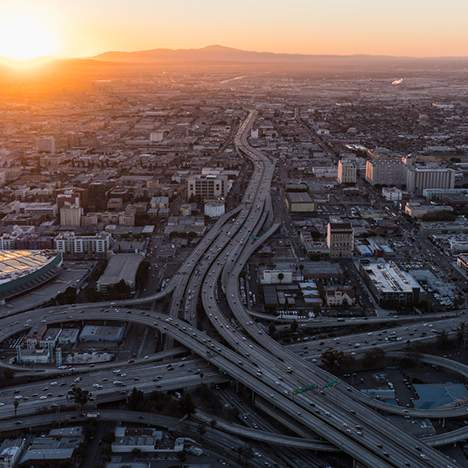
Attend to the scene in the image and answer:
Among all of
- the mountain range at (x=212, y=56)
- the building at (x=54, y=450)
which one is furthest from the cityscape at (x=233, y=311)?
the mountain range at (x=212, y=56)

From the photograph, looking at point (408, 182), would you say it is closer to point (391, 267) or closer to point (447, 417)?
point (391, 267)

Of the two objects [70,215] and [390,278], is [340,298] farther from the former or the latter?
[70,215]

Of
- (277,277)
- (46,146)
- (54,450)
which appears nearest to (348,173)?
(277,277)

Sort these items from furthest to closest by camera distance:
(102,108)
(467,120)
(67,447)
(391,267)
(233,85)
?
(233,85), (102,108), (467,120), (391,267), (67,447)

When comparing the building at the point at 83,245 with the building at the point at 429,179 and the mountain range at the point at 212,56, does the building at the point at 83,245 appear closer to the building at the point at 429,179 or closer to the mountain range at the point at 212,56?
the building at the point at 429,179

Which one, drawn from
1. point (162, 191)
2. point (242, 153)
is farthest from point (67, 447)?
point (242, 153)

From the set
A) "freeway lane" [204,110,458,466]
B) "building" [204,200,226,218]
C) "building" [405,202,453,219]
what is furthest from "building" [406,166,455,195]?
"freeway lane" [204,110,458,466]

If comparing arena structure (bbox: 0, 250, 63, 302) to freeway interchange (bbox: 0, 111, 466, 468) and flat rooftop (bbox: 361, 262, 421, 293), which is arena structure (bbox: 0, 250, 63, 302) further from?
flat rooftop (bbox: 361, 262, 421, 293)
